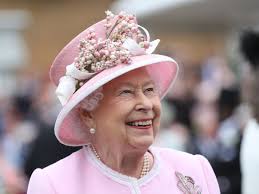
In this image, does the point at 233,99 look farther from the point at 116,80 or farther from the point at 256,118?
the point at 116,80

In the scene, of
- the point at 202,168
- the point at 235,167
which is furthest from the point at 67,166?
the point at 235,167

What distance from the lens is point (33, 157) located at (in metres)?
8.03

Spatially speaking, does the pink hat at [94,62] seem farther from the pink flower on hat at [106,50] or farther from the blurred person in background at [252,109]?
the blurred person in background at [252,109]

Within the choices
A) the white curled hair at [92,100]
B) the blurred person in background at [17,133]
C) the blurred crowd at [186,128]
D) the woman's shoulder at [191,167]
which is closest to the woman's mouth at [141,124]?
the white curled hair at [92,100]

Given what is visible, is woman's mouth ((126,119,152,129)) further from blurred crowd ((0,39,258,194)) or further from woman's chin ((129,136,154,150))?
blurred crowd ((0,39,258,194))

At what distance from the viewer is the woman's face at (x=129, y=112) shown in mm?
4168

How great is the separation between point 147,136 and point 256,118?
1.77 meters

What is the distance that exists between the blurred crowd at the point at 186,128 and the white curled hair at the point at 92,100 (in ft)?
7.31

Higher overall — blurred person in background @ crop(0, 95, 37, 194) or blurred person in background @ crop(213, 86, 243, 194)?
blurred person in background @ crop(213, 86, 243, 194)

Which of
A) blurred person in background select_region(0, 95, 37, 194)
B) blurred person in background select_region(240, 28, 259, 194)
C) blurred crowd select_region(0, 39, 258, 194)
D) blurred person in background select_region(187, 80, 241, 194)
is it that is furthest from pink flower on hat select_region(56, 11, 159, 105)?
blurred person in background select_region(0, 95, 37, 194)

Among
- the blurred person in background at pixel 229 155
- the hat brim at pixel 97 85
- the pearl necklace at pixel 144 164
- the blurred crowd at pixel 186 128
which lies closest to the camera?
the hat brim at pixel 97 85

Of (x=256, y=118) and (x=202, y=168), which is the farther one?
(x=256, y=118)

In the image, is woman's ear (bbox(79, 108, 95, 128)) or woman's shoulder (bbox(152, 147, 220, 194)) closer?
woman's ear (bbox(79, 108, 95, 128))

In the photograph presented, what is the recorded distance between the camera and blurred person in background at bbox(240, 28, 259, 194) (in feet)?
18.5
